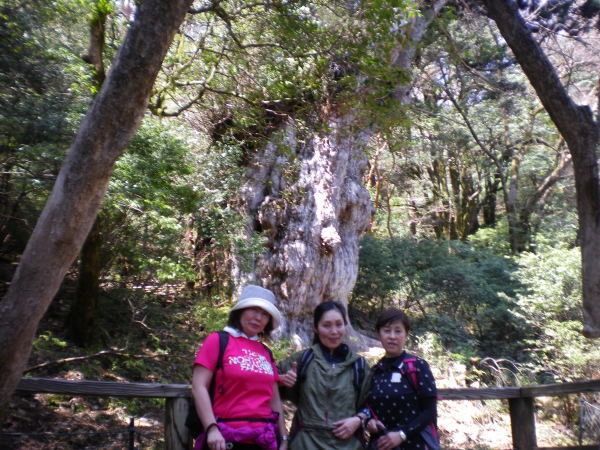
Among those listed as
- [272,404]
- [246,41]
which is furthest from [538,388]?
[246,41]

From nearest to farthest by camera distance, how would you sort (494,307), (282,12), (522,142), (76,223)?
(76,223)
(282,12)
(494,307)
(522,142)

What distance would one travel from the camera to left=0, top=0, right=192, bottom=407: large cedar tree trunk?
250cm

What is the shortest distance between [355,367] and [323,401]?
0.81 ft

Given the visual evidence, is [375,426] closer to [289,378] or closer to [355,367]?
[355,367]

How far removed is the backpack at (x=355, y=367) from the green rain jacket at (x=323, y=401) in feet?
0.04

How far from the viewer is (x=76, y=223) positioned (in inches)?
101

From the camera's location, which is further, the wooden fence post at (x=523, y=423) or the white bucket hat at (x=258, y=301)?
the wooden fence post at (x=523, y=423)

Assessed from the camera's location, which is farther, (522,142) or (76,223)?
(522,142)

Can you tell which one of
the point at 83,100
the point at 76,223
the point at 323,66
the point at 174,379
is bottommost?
the point at 174,379

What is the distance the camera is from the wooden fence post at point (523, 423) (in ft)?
11.8

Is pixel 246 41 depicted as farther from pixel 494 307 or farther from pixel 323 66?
pixel 494 307

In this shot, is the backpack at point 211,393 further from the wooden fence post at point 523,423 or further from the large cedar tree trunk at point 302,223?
the large cedar tree trunk at point 302,223

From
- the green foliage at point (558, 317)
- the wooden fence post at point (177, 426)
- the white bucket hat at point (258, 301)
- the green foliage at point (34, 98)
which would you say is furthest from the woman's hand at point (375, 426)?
the green foliage at point (558, 317)

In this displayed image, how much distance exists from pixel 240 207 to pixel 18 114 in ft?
18.7
